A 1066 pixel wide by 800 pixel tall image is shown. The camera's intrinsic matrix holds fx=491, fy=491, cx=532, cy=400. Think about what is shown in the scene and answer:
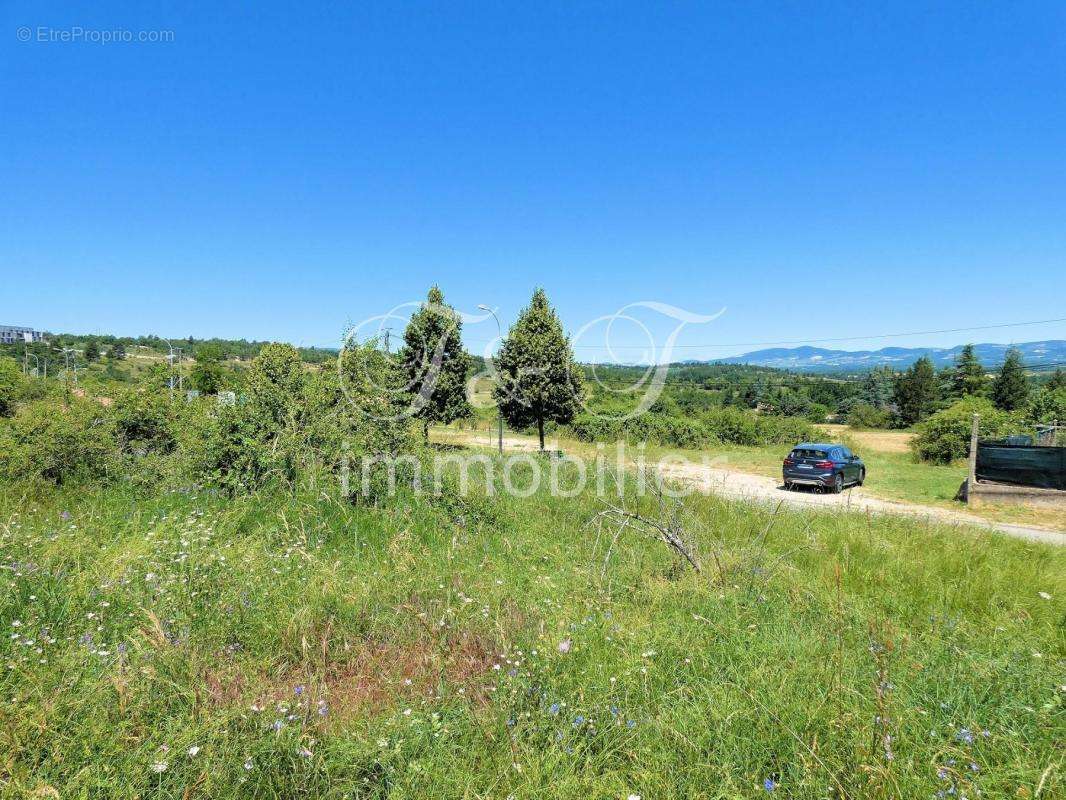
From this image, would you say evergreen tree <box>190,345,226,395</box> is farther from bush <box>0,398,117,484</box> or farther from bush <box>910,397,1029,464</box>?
bush <box>910,397,1029,464</box>

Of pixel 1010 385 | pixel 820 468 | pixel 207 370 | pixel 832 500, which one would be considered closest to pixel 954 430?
pixel 820 468

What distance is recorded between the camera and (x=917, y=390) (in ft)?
202

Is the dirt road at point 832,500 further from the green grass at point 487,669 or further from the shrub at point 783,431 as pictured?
the shrub at point 783,431

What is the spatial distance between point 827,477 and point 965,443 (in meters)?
12.2

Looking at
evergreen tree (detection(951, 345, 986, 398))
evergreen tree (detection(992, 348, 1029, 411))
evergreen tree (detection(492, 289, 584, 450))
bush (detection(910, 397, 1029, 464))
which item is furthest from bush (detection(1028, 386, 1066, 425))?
evergreen tree (detection(992, 348, 1029, 411))

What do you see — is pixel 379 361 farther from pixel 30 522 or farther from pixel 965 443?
pixel 965 443

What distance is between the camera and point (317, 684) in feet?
8.84

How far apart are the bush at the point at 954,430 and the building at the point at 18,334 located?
141m

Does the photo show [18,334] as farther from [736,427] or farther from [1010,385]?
[1010,385]

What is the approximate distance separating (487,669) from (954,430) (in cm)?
2685

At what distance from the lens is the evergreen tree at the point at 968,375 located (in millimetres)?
57469

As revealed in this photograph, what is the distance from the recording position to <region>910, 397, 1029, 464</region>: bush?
794 inches

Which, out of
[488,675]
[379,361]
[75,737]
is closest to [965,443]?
[379,361]

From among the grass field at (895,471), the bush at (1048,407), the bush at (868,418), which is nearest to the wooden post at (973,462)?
the grass field at (895,471)
